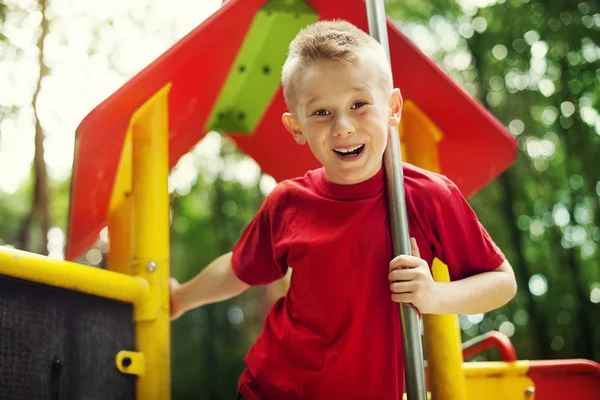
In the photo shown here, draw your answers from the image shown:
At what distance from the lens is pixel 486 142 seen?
2.19 metres

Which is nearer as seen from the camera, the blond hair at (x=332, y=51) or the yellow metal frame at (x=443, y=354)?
the blond hair at (x=332, y=51)

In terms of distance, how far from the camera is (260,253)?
1.70m

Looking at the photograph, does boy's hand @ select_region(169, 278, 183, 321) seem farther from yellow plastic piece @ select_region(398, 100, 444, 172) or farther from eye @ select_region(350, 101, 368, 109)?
yellow plastic piece @ select_region(398, 100, 444, 172)

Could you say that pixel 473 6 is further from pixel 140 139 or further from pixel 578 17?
pixel 140 139

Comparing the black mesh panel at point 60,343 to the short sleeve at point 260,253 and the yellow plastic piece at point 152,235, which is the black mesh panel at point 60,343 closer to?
the yellow plastic piece at point 152,235

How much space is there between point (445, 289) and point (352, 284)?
207mm

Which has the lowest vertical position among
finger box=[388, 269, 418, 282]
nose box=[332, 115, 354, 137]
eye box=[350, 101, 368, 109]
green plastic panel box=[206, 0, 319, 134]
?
finger box=[388, 269, 418, 282]

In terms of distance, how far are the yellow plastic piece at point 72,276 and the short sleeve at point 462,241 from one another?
77 cm

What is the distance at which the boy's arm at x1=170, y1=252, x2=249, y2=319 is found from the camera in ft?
5.82

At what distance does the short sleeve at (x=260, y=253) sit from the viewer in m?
1.69

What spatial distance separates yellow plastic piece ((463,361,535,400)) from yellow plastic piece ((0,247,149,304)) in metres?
1.21

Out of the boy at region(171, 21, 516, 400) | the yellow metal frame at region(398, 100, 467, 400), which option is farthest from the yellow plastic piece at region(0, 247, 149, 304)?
the yellow metal frame at region(398, 100, 467, 400)

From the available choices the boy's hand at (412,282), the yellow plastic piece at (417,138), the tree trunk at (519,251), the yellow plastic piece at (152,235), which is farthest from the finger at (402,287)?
the tree trunk at (519,251)

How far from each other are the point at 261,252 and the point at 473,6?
31.7 ft
